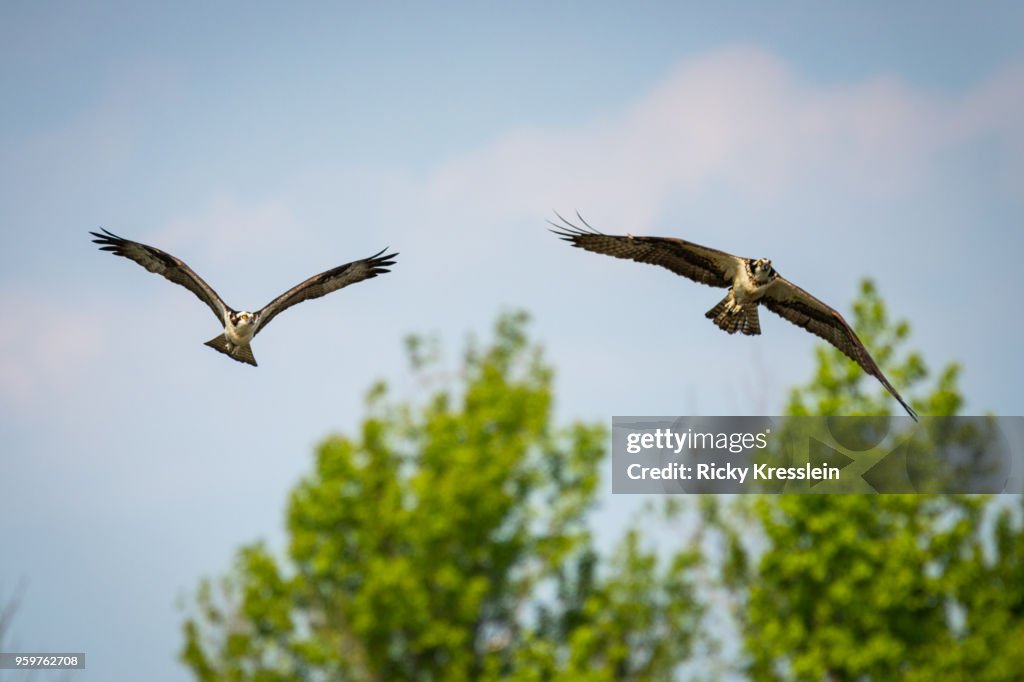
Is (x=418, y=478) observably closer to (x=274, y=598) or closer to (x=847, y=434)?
(x=274, y=598)

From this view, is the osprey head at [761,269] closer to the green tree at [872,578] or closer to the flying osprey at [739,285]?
the flying osprey at [739,285]

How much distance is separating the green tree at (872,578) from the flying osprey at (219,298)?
14.5 m

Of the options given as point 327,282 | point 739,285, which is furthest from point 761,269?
point 327,282

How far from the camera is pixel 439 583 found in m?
32.3

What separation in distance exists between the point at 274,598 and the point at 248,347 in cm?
1432

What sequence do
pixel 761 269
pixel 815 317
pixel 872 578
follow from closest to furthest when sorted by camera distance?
pixel 761 269, pixel 815 317, pixel 872 578

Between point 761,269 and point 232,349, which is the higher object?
point 761,269

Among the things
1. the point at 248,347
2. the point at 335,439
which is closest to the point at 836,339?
the point at 248,347

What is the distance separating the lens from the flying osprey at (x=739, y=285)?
61.3 feet

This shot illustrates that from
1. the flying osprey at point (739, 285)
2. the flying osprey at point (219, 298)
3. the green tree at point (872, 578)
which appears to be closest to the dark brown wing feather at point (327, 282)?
the flying osprey at point (219, 298)

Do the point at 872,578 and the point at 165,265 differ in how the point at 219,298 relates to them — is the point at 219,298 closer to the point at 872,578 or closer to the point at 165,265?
the point at 165,265

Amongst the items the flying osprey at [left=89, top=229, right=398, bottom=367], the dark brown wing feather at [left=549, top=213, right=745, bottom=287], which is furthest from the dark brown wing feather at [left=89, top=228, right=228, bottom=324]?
the dark brown wing feather at [left=549, top=213, right=745, bottom=287]

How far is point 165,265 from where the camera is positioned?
19406mm

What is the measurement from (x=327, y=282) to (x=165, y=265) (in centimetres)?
221
